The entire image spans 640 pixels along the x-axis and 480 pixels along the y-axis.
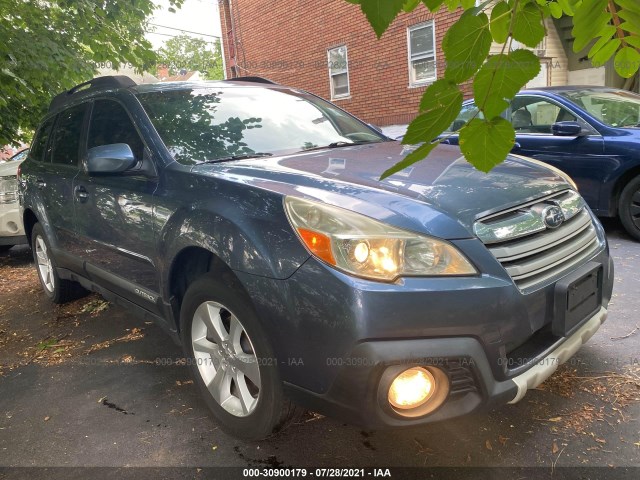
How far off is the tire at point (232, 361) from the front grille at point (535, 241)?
0.98m

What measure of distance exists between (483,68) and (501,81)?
0.04 m

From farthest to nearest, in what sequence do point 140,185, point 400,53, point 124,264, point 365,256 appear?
point 400,53
point 124,264
point 140,185
point 365,256

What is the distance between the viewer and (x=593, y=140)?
5.35 meters

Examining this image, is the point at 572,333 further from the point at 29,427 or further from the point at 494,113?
the point at 29,427

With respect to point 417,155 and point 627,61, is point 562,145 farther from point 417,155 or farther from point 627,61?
point 417,155

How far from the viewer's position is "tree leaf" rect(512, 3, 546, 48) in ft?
3.19

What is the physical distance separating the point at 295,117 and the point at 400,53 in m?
8.18

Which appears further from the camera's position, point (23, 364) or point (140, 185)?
point (23, 364)

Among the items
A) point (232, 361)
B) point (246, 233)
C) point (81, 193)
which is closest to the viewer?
point (246, 233)

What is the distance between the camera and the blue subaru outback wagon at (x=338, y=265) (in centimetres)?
187

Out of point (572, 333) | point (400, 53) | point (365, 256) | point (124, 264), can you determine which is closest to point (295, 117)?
point (124, 264)

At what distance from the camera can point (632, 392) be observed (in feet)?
8.59

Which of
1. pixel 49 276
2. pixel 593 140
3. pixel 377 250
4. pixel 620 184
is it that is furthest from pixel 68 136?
pixel 620 184

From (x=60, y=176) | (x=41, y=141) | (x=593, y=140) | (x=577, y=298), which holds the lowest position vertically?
(x=577, y=298)
